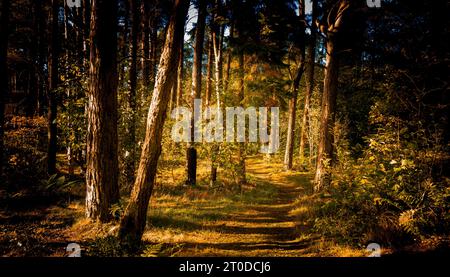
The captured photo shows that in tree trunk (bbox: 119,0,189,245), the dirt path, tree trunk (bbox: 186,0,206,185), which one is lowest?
the dirt path

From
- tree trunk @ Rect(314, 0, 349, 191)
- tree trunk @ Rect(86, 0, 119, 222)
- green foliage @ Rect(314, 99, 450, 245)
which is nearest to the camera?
green foliage @ Rect(314, 99, 450, 245)

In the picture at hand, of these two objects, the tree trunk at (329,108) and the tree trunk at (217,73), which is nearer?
the tree trunk at (329,108)

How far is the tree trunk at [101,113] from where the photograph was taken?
599cm

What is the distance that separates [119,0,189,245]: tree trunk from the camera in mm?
5035

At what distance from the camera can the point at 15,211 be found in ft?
23.9

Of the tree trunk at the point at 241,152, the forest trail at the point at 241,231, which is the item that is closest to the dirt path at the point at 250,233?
the forest trail at the point at 241,231

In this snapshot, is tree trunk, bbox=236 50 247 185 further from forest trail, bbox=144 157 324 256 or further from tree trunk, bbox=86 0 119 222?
tree trunk, bbox=86 0 119 222

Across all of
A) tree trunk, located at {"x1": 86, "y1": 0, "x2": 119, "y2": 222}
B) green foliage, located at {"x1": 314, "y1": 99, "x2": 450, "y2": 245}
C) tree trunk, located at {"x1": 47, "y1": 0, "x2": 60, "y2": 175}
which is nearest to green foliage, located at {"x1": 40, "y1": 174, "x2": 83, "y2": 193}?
tree trunk, located at {"x1": 47, "y1": 0, "x2": 60, "y2": 175}

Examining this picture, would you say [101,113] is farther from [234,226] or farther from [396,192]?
[396,192]

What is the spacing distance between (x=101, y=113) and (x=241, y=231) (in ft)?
17.2

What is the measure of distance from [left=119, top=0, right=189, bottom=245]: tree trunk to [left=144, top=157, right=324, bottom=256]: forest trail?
3.37 feet

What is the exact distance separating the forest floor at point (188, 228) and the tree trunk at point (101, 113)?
0.77 m

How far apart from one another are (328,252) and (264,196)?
603cm

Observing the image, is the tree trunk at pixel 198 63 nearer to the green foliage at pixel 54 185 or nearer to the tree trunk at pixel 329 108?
the green foliage at pixel 54 185
